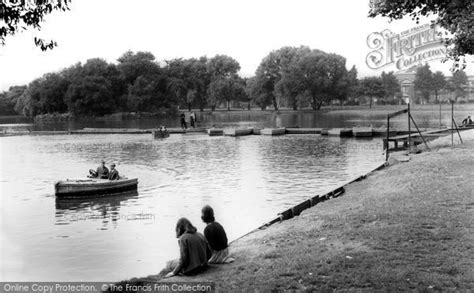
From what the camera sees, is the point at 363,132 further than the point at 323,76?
No

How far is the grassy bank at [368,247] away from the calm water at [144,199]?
159 inches

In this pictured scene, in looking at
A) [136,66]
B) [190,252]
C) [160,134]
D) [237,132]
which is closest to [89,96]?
[136,66]

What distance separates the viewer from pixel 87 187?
2656cm

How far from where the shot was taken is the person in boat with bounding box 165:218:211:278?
434 inches

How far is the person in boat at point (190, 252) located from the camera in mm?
11023

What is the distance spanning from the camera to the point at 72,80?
148 metres

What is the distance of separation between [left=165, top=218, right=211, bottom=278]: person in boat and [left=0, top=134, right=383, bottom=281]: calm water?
3935 millimetres

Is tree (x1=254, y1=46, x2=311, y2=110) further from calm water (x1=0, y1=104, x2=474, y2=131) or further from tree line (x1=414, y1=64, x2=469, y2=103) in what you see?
tree line (x1=414, y1=64, x2=469, y2=103)

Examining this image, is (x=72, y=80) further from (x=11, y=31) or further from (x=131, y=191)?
(x=11, y=31)

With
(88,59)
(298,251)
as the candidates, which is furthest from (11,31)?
(88,59)

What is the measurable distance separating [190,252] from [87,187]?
17.0m

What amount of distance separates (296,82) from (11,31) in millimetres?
131613

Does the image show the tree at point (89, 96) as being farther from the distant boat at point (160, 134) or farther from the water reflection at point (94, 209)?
the water reflection at point (94, 209)

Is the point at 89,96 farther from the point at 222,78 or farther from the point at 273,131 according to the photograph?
the point at 273,131
